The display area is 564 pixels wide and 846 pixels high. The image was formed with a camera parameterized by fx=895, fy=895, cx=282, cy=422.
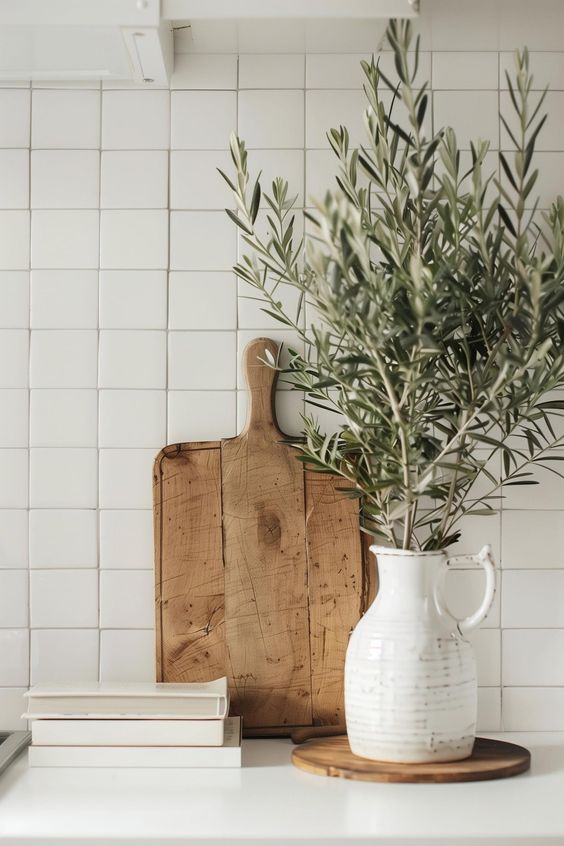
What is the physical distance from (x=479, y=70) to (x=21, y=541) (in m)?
1.03

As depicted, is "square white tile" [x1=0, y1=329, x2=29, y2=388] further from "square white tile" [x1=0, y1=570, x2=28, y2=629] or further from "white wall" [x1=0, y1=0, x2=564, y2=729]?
"square white tile" [x1=0, y1=570, x2=28, y2=629]

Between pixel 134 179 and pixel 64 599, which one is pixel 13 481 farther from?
pixel 134 179

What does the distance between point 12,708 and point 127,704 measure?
0.94ft

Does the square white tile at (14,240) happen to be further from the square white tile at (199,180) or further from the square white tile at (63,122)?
the square white tile at (199,180)

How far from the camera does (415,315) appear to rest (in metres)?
1.05

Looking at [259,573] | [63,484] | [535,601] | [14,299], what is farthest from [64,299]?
[535,601]

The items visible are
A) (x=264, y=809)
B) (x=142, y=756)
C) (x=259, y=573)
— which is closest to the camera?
(x=264, y=809)

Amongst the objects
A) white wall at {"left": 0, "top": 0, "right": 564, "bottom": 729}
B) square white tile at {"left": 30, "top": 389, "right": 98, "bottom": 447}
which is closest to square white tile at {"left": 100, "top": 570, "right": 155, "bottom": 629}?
white wall at {"left": 0, "top": 0, "right": 564, "bottom": 729}

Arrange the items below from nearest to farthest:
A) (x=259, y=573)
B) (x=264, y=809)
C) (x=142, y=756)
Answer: (x=264, y=809)
(x=142, y=756)
(x=259, y=573)

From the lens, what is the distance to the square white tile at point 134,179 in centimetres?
140

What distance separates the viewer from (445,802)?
104cm

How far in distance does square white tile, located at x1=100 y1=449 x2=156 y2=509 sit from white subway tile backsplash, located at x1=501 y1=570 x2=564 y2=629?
577 mm

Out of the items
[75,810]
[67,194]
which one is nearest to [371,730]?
[75,810]

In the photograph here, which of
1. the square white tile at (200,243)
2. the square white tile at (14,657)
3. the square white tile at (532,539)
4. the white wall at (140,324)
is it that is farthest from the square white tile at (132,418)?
the square white tile at (532,539)
